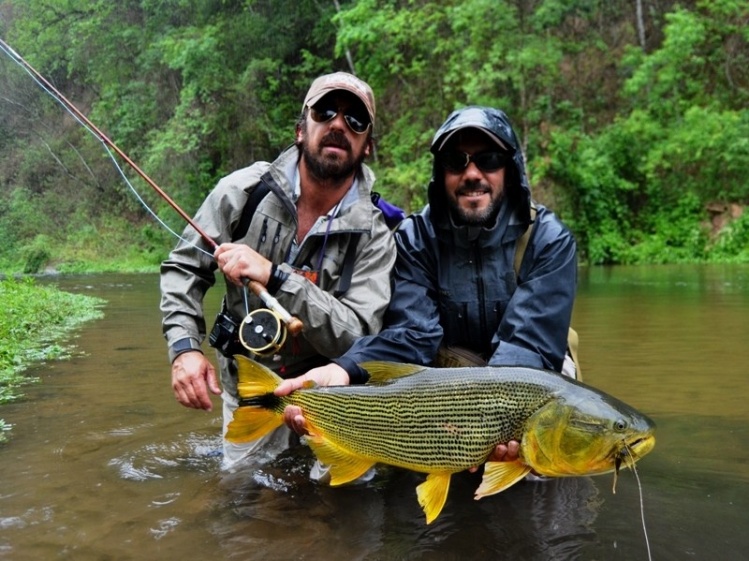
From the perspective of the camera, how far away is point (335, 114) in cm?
427

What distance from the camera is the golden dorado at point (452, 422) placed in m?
2.97

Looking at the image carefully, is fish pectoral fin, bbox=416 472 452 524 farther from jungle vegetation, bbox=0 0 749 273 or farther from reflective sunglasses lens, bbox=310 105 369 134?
jungle vegetation, bbox=0 0 749 273

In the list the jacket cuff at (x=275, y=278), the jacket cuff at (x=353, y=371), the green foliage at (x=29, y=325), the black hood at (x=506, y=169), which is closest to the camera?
the jacket cuff at (x=353, y=371)

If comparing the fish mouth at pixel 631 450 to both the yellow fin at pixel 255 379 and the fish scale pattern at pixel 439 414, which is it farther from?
the yellow fin at pixel 255 379

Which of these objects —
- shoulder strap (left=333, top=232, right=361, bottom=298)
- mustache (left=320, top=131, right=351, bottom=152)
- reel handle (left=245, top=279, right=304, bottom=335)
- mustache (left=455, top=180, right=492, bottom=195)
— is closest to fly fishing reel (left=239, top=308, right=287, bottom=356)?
reel handle (left=245, top=279, right=304, bottom=335)

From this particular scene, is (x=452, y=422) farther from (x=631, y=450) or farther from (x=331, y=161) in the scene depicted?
(x=331, y=161)

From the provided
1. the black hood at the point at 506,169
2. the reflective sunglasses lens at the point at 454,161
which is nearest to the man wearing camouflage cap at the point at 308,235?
the black hood at the point at 506,169

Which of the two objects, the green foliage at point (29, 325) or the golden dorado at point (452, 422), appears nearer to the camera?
the golden dorado at point (452, 422)

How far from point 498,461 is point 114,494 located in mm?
2067

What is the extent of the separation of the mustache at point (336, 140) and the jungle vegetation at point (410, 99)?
63.1 feet

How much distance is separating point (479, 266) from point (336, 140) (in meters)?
1.10

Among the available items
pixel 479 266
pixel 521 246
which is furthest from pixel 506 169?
pixel 479 266

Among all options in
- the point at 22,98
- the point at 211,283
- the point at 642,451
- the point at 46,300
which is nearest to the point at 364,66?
the point at 22,98

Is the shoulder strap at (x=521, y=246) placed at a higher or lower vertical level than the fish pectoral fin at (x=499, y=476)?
higher
